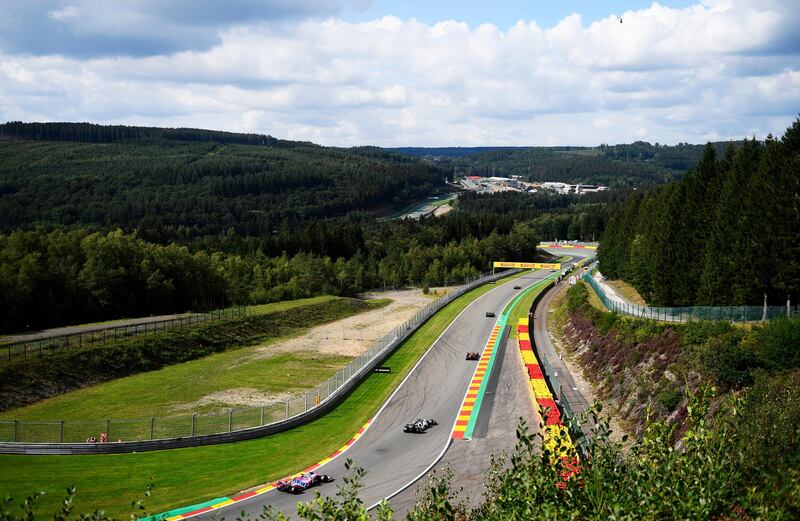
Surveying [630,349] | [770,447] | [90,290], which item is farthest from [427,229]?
[770,447]

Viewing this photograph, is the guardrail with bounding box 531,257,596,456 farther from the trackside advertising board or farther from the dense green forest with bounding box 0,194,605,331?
the trackside advertising board

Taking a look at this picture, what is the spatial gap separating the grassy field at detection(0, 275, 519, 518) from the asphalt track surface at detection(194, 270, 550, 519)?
2424 millimetres

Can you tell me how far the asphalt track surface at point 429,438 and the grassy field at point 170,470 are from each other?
2508 mm

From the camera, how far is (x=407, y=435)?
50156 mm

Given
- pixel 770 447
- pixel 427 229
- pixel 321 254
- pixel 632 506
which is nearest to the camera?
pixel 632 506

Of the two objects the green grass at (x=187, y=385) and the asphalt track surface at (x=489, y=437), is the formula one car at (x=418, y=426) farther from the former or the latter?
the green grass at (x=187, y=385)

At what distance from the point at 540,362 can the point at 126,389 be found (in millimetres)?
41580

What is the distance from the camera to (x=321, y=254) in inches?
6417

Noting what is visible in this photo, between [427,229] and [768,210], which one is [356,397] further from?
[427,229]

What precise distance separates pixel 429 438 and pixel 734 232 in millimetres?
29590

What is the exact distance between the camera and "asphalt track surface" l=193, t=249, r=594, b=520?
37750 millimetres

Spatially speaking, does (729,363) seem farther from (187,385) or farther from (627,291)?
(627,291)

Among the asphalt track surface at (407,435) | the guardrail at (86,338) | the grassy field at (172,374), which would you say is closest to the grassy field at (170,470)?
the asphalt track surface at (407,435)

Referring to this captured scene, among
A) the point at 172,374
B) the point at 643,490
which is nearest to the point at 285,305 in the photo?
the point at 172,374
